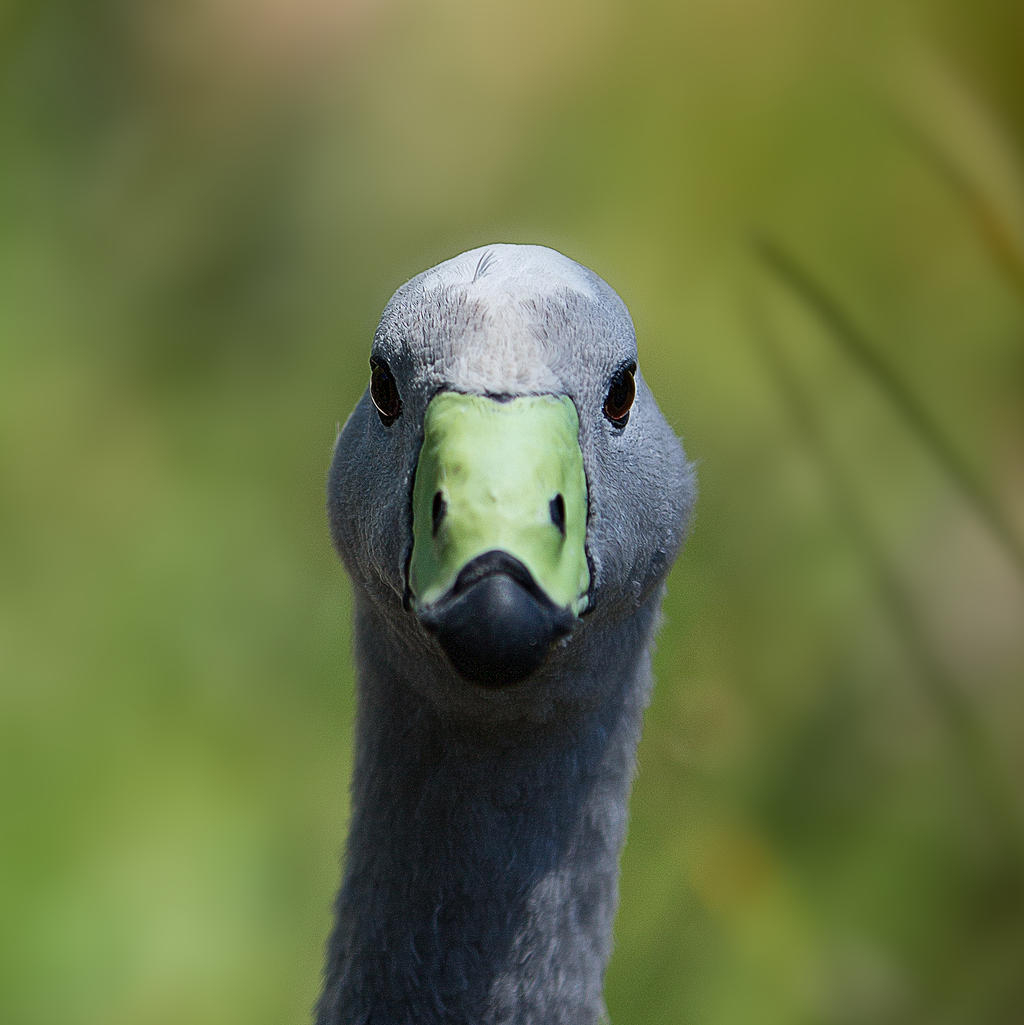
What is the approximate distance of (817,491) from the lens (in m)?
2.69

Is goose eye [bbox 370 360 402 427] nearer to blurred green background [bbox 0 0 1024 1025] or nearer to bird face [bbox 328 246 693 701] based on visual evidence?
bird face [bbox 328 246 693 701]

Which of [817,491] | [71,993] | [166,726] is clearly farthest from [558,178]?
[71,993]

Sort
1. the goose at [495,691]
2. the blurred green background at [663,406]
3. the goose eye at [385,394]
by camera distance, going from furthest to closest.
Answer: the blurred green background at [663,406]
the goose eye at [385,394]
the goose at [495,691]

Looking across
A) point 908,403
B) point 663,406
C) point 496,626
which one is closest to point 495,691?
point 496,626

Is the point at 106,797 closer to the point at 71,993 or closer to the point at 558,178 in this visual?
the point at 71,993

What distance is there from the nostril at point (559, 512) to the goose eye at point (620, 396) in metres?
0.25

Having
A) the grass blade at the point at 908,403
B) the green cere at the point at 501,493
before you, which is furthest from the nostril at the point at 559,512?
the grass blade at the point at 908,403

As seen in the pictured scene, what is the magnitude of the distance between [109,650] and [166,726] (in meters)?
0.34

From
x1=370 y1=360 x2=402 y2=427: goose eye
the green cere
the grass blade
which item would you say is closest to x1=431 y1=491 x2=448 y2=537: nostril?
the green cere

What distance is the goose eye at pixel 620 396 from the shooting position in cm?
137

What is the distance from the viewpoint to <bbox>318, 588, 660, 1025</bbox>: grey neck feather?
1.43m

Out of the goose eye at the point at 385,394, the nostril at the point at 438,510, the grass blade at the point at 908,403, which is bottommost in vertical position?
the nostril at the point at 438,510

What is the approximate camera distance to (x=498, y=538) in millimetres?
1070

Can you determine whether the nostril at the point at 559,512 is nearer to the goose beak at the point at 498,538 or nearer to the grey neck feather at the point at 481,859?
the goose beak at the point at 498,538
